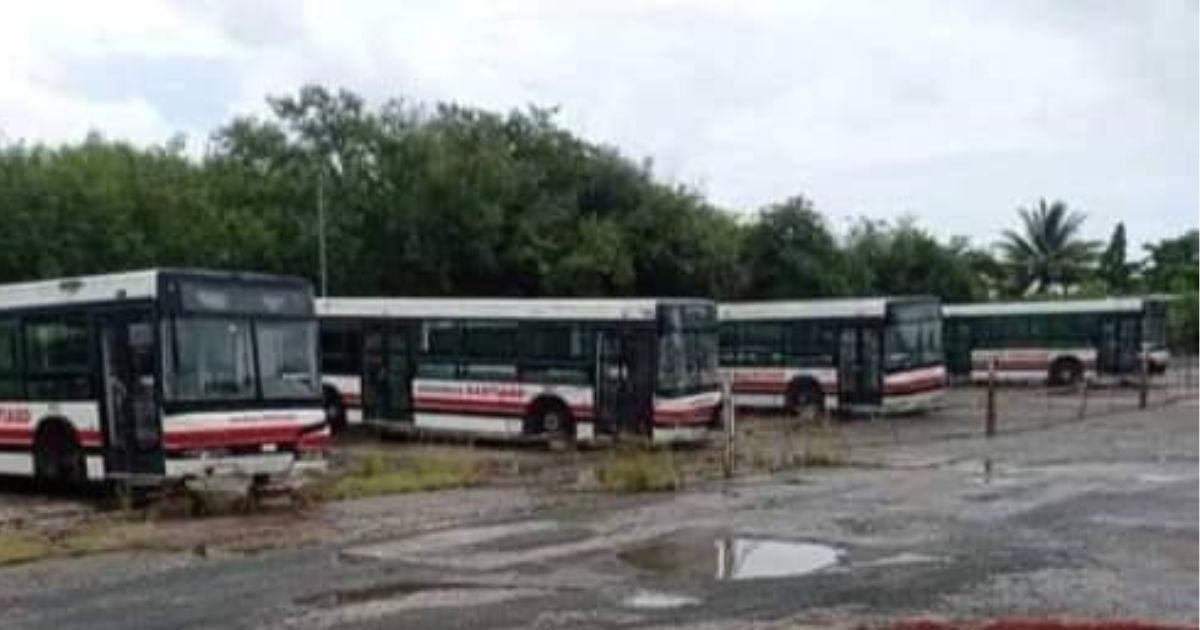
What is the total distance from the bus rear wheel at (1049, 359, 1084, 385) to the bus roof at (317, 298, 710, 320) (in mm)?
27815

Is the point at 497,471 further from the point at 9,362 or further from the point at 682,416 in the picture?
the point at 9,362

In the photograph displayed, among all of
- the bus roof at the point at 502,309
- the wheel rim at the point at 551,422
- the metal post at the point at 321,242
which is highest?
the metal post at the point at 321,242

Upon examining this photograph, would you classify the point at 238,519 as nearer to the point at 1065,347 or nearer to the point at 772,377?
the point at 772,377

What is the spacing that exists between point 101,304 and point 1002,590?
496 inches

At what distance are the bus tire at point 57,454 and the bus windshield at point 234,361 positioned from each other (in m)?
2.50

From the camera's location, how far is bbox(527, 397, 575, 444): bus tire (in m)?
31.8

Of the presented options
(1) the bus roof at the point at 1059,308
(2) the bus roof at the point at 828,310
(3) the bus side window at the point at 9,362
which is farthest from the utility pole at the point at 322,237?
(3) the bus side window at the point at 9,362

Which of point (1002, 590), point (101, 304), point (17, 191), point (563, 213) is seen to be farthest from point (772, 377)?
point (1002, 590)

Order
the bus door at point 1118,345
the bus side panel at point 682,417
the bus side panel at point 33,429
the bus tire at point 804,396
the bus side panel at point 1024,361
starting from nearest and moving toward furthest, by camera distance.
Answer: the bus side panel at point 33,429 → the bus side panel at point 682,417 → the bus tire at point 804,396 → the bus door at point 1118,345 → the bus side panel at point 1024,361

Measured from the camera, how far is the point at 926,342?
43375 mm

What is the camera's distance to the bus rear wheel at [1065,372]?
2248 inches

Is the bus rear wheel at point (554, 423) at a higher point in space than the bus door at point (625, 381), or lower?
lower

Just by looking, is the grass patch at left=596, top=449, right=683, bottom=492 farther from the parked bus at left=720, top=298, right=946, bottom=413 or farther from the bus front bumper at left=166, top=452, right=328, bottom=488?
the parked bus at left=720, top=298, right=946, bottom=413

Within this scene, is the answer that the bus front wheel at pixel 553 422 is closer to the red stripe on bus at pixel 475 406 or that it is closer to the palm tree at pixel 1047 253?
the red stripe on bus at pixel 475 406
